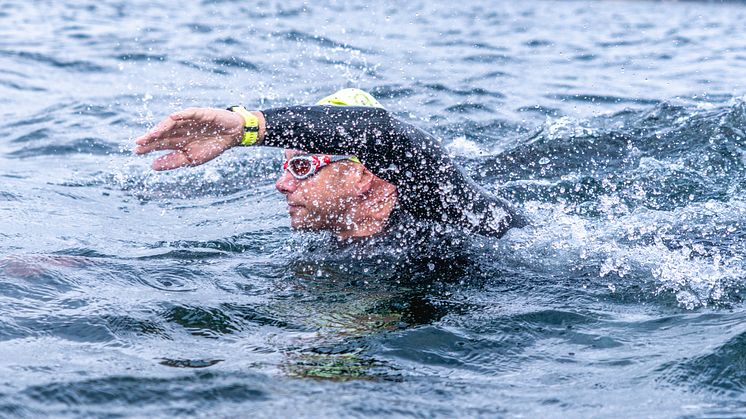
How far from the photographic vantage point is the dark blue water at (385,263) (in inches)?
150

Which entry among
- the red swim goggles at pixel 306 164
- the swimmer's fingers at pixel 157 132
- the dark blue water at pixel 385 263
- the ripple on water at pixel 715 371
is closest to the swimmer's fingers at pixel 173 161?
the swimmer's fingers at pixel 157 132

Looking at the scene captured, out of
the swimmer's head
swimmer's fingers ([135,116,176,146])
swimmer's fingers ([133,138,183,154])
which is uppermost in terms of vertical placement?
swimmer's fingers ([135,116,176,146])

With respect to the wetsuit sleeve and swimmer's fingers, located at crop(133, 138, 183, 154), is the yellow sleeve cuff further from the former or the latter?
swimmer's fingers, located at crop(133, 138, 183, 154)

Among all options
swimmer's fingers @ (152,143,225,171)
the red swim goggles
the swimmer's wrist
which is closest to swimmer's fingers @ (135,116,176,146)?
swimmer's fingers @ (152,143,225,171)

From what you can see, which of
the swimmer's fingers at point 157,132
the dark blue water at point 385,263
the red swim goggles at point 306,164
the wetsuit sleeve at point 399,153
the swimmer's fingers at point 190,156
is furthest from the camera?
the red swim goggles at point 306,164

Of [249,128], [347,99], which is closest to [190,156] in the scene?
[249,128]

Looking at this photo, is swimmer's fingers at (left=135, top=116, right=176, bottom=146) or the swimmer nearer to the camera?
swimmer's fingers at (left=135, top=116, right=176, bottom=146)

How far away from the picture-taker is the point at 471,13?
22.4 metres

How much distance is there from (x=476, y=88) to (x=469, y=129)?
199 centimetres

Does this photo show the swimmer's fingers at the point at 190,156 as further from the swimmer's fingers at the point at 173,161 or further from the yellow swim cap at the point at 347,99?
the yellow swim cap at the point at 347,99

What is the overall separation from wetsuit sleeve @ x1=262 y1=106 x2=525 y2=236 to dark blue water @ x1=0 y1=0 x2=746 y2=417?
0.27 metres

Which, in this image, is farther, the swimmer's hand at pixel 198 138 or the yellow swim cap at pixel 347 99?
the yellow swim cap at pixel 347 99

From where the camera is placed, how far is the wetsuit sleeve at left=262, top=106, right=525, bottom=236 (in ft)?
15.4

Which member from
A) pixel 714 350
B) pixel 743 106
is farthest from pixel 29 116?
pixel 714 350
